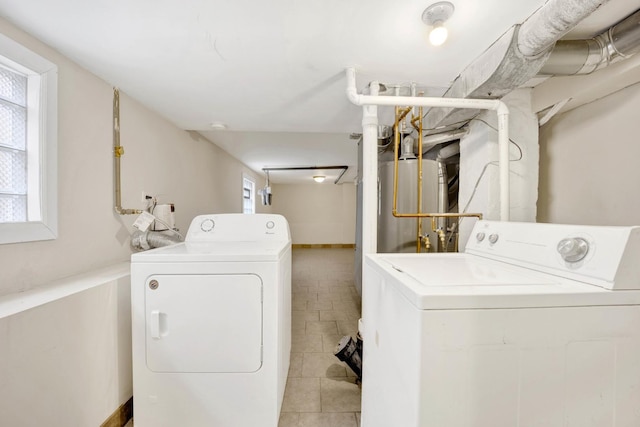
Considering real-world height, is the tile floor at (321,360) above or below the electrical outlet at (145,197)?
below

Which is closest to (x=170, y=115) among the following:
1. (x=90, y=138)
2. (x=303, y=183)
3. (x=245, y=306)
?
(x=90, y=138)

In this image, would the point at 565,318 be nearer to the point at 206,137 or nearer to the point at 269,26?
the point at 269,26

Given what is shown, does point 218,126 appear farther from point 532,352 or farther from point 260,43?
point 532,352

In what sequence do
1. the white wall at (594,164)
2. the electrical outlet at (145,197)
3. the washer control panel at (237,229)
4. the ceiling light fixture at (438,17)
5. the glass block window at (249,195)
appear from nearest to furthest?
1. the ceiling light fixture at (438,17)
2. the white wall at (594,164)
3. the washer control panel at (237,229)
4. the electrical outlet at (145,197)
5. the glass block window at (249,195)

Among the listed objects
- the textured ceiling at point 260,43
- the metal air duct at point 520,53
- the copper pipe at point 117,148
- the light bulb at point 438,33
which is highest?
the textured ceiling at point 260,43

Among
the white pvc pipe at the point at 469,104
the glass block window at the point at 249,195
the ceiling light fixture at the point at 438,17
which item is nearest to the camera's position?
the ceiling light fixture at the point at 438,17

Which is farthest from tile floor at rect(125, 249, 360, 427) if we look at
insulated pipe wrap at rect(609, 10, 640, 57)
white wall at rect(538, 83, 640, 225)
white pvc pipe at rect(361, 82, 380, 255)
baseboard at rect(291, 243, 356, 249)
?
baseboard at rect(291, 243, 356, 249)

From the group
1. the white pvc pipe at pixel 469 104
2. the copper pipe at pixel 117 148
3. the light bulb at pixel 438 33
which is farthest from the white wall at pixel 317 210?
the light bulb at pixel 438 33

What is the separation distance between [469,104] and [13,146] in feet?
7.78

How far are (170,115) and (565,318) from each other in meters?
2.81

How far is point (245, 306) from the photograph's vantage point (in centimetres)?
123

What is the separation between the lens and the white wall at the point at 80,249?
942 millimetres

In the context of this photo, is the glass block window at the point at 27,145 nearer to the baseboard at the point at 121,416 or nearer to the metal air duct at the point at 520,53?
the baseboard at the point at 121,416

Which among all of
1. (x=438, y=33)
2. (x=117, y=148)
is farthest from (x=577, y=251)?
(x=117, y=148)
